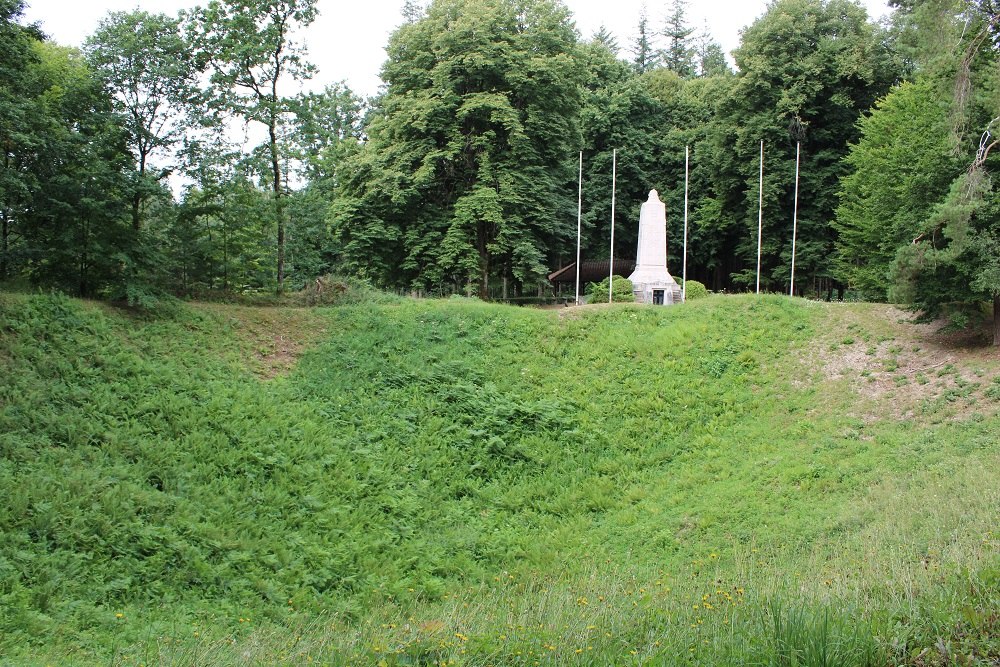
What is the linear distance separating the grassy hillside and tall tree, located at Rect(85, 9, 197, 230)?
3653 millimetres

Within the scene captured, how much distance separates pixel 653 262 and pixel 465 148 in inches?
355

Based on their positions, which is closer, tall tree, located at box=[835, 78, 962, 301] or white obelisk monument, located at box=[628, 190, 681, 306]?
tall tree, located at box=[835, 78, 962, 301]

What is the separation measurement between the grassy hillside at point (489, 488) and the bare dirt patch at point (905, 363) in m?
0.09

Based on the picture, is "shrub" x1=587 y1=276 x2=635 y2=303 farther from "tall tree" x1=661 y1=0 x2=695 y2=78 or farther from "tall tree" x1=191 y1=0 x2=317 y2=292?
"tall tree" x1=661 y1=0 x2=695 y2=78

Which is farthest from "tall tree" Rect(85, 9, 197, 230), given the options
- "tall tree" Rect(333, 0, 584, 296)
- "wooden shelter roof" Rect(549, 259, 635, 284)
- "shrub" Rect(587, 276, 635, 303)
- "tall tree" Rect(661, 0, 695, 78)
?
"tall tree" Rect(661, 0, 695, 78)

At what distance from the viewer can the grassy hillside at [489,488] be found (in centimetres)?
514

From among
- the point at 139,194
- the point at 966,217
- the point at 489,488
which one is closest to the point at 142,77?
the point at 139,194

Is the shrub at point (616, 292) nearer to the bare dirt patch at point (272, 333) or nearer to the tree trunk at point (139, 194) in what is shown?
the bare dirt patch at point (272, 333)

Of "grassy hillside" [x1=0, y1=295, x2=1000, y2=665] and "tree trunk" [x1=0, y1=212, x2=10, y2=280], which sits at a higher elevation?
"tree trunk" [x1=0, y1=212, x2=10, y2=280]

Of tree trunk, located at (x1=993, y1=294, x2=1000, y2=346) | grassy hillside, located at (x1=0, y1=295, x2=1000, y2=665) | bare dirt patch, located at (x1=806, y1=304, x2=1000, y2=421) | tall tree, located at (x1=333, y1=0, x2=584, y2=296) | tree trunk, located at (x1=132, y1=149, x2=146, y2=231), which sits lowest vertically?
grassy hillside, located at (x1=0, y1=295, x2=1000, y2=665)

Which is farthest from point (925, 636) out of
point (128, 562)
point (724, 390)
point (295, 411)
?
point (724, 390)

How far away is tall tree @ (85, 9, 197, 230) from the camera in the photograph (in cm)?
1591

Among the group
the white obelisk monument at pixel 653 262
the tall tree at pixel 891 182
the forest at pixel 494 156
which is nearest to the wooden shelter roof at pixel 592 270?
the forest at pixel 494 156

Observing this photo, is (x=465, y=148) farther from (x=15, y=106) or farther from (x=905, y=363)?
(x=905, y=363)
